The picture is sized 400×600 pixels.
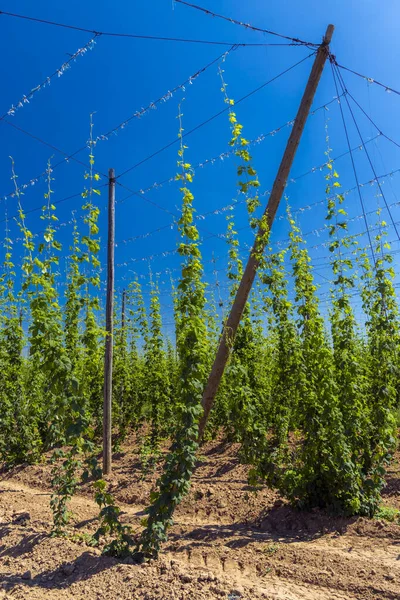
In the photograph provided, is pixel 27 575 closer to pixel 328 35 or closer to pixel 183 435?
pixel 183 435

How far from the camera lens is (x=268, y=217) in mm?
4406

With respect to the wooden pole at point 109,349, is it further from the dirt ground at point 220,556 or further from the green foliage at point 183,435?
the green foliage at point 183,435

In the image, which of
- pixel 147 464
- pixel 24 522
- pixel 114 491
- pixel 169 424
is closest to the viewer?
pixel 24 522

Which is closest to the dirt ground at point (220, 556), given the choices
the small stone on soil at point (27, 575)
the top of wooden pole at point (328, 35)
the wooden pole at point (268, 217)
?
the small stone on soil at point (27, 575)

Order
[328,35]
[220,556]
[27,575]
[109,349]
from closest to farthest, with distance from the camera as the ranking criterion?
[27,575] → [220,556] → [328,35] → [109,349]

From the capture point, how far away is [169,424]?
8688 mm

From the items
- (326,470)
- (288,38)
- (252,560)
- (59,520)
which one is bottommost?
(252,560)

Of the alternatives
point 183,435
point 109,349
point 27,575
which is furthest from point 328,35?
point 27,575

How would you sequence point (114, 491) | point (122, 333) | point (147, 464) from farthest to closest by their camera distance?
1. point (122, 333)
2. point (147, 464)
3. point (114, 491)

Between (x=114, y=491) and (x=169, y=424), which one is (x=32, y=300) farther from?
(x=169, y=424)

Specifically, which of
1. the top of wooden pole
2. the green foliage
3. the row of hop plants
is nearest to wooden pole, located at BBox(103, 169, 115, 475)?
the row of hop plants

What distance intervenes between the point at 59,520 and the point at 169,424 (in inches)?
169

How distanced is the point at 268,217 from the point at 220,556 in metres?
3.31

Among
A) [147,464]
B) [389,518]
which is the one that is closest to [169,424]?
[147,464]
